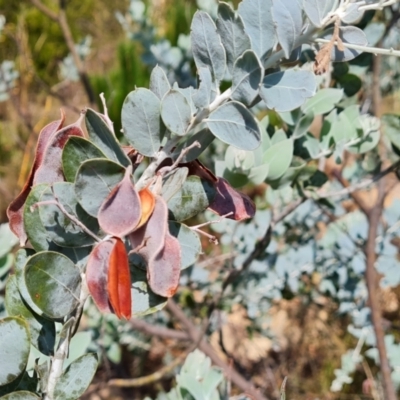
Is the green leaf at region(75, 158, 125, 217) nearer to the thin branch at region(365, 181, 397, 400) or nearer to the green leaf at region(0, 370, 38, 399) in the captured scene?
the green leaf at region(0, 370, 38, 399)

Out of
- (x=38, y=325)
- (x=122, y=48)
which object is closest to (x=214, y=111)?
(x=38, y=325)

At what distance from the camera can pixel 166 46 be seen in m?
1.18

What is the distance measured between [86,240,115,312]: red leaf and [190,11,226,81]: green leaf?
15cm

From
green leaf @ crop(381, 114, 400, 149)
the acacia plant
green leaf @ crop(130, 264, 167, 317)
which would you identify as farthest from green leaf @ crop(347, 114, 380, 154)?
green leaf @ crop(130, 264, 167, 317)

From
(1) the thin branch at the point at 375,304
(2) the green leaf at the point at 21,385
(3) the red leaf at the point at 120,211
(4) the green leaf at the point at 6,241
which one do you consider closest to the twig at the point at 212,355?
(1) the thin branch at the point at 375,304

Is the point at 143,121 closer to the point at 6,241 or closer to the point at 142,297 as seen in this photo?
the point at 142,297

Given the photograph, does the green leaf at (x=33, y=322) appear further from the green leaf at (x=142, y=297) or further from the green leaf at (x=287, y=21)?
the green leaf at (x=287, y=21)

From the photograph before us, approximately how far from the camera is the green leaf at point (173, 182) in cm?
32

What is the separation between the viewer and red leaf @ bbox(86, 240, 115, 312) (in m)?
0.29

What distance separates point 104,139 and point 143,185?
0.04 meters

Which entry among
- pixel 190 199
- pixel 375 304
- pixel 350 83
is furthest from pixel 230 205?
pixel 375 304

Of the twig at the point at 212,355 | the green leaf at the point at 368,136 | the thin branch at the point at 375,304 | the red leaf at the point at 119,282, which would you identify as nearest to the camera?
the red leaf at the point at 119,282

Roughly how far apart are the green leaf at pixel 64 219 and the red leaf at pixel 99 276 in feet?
0.13

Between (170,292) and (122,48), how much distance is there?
3.14m
